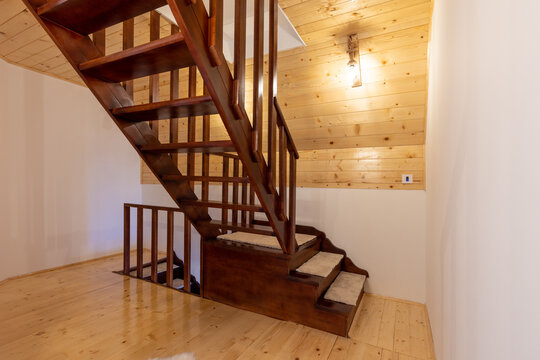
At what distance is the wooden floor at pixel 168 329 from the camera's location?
64.4 inches

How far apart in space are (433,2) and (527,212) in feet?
6.05

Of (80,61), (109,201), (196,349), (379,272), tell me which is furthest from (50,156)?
(379,272)

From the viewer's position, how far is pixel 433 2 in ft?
5.50

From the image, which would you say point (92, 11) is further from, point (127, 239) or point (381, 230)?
point (381, 230)

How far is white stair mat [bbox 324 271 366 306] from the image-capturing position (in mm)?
1998

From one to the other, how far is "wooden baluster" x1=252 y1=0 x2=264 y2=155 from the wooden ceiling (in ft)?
1.70

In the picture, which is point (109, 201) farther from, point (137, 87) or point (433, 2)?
point (433, 2)

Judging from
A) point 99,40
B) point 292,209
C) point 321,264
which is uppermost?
point 99,40

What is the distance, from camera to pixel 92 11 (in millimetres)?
1177

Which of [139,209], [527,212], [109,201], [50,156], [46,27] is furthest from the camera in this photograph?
[109,201]

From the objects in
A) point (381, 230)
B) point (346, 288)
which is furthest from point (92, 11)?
point (381, 230)

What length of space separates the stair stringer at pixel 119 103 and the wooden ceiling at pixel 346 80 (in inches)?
41.8

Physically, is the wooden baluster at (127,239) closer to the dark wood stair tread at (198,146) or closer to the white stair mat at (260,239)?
the white stair mat at (260,239)

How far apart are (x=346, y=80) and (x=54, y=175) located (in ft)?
11.5
